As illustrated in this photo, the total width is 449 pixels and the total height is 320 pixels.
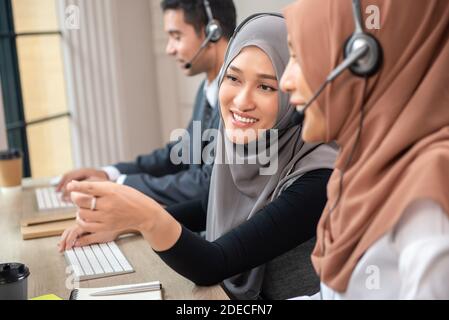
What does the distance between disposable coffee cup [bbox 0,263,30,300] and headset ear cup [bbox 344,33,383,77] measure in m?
0.61

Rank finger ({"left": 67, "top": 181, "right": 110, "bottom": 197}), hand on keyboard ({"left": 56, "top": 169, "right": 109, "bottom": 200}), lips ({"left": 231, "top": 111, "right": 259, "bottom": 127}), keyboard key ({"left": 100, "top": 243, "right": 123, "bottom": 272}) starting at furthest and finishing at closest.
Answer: hand on keyboard ({"left": 56, "top": 169, "right": 109, "bottom": 200}) < lips ({"left": 231, "top": 111, "right": 259, "bottom": 127}) < keyboard key ({"left": 100, "top": 243, "right": 123, "bottom": 272}) < finger ({"left": 67, "top": 181, "right": 110, "bottom": 197})

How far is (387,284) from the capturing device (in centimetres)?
82

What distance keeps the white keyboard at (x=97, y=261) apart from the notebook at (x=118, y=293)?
0.27ft

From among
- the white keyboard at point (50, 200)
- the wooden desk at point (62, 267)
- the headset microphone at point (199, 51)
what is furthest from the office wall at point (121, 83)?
the wooden desk at point (62, 267)

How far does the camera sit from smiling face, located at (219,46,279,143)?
4.22 ft

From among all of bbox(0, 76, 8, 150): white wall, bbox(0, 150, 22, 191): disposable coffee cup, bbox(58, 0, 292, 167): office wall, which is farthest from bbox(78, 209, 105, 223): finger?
bbox(58, 0, 292, 167): office wall

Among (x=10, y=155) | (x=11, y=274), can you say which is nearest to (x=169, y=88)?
(x=10, y=155)

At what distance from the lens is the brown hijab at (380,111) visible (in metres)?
0.80

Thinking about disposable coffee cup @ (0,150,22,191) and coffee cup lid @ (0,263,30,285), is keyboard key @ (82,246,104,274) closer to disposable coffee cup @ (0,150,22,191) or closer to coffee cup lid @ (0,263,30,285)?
coffee cup lid @ (0,263,30,285)

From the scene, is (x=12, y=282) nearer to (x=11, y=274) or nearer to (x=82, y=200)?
(x=11, y=274)
